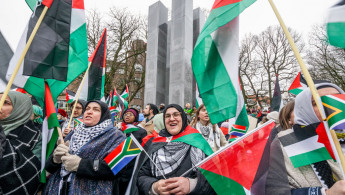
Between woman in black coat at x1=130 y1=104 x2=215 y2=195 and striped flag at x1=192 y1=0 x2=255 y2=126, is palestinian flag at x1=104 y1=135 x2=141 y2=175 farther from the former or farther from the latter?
striped flag at x1=192 y1=0 x2=255 y2=126

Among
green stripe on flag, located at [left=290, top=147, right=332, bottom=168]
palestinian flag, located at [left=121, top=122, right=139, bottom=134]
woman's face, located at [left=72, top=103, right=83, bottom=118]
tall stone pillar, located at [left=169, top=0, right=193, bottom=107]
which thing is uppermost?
tall stone pillar, located at [left=169, top=0, right=193, bottom=107]

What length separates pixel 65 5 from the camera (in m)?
2.55

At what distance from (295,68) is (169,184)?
959 inches

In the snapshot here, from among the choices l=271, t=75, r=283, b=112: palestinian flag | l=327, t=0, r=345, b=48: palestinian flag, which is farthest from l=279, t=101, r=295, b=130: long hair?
l=271, t=75, r=283, b=112: palestinian flag

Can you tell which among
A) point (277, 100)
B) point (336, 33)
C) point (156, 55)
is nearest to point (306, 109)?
point (336, 33)

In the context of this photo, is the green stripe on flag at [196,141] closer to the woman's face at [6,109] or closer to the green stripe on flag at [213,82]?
the green stripe on flag at [213,82]

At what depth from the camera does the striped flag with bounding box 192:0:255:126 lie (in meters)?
2.22

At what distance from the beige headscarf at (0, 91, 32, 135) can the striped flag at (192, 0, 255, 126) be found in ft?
5.91

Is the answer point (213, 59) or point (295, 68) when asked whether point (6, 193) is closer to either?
point (213, 59)

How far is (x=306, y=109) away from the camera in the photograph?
56.6 inches

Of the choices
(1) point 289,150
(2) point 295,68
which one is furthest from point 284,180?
(2) point 295,68

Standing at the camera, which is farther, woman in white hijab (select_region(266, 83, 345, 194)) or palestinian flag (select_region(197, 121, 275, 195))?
palestinian flag (select_region(197, 121, 275, 195))

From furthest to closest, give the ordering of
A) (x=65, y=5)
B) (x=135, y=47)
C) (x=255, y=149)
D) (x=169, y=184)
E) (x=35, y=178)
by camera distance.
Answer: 1. (x=135, y=47)
2. (x=65, y=5)
3. (x=35, y=178)
4. (x=169, y=184)
5. (x=255, y=149)

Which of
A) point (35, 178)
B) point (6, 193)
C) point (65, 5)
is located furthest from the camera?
point (65, 5)
